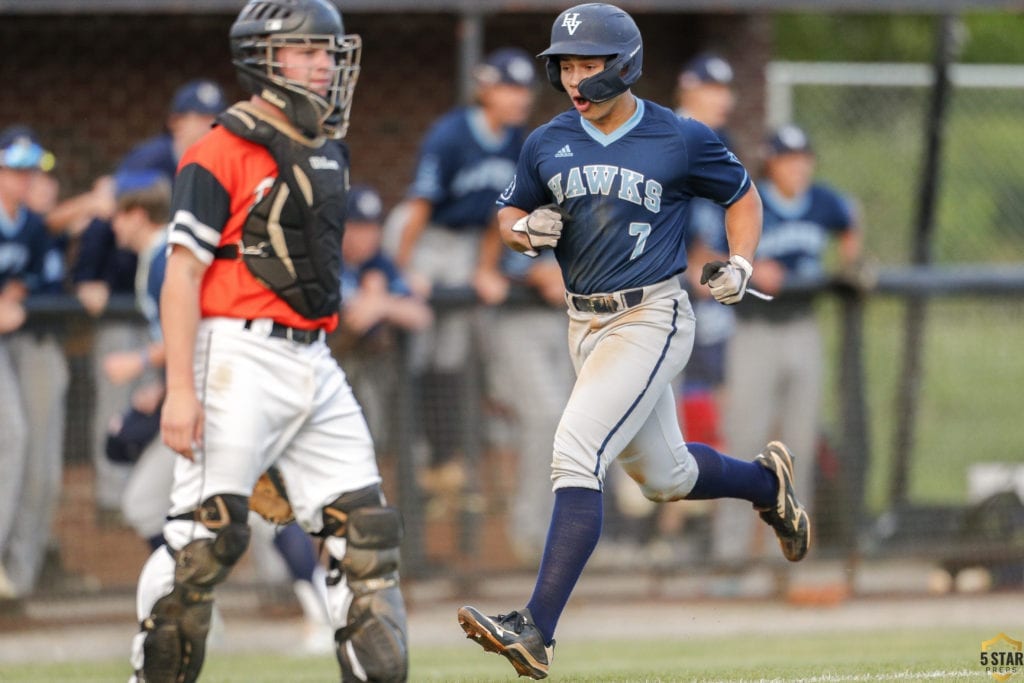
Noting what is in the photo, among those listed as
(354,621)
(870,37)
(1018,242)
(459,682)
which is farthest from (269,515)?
(870,37)

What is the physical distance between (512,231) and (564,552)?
1.08 meters

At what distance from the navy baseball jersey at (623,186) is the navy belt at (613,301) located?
0.08 feet

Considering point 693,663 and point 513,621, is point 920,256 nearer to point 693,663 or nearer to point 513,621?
point 693,663

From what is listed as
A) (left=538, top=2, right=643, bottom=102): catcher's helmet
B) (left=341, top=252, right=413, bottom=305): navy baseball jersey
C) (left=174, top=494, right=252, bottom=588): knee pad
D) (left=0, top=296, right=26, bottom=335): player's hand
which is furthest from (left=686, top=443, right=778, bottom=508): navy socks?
(left=0, top=296, right=26, bottom=335): player's hand

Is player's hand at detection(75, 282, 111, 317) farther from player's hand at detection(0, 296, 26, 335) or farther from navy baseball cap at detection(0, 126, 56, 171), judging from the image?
navy baseball cap at detection(0, 126, 56, 171)

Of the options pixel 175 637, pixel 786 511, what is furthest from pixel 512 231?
pixel 175 637

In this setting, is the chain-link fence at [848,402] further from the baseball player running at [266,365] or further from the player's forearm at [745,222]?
the baseball player running at [266,365]

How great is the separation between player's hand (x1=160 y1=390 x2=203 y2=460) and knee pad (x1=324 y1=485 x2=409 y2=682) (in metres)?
0.51

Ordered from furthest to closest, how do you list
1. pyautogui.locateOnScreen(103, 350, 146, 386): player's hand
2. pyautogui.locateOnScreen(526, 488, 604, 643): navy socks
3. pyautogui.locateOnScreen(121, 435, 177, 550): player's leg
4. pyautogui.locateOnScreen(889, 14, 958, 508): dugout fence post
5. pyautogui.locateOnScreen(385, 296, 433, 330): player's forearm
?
pyautogui.locateOnScreen(889, 14, 958, 508): dugout fence post
pyautogui.locateOnScreen(385, 296, 433, 330): player's forearm
pyautogui.locateOnScreen(103, 350, 146, 386): player's hand
pyautogui.locateOnScreen(121, 435, 177, 550): player's leg
pyautogui.locateOnScreen(526, 488, 604, 643): navy socks

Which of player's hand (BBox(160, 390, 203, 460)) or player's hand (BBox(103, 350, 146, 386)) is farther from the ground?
player's hand (BBox(103, 350, 146, 386))

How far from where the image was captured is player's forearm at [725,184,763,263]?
566cm

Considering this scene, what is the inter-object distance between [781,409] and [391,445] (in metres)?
2.24

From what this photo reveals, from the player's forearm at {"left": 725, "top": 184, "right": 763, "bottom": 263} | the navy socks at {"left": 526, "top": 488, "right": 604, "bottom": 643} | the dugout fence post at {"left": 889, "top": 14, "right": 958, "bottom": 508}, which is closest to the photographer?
the navy socks at {"left": 526, "top": 488, "right": 604, "bottom": 643}

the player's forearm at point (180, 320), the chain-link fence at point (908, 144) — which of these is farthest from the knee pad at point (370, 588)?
the chain-link fence at point (908, 144)
